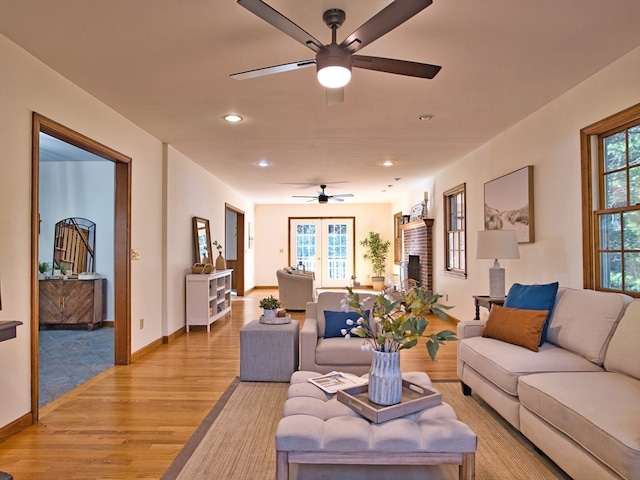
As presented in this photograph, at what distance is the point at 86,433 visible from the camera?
2.72 metres

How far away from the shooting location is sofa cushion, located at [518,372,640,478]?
1.67 metres

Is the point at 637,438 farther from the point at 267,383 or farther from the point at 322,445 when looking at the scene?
the point at 267,383

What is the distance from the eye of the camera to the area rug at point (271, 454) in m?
2.16

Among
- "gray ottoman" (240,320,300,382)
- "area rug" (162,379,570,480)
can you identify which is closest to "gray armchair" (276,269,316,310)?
"gray ottoman" (240,320,300,382)

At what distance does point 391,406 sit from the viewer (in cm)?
199

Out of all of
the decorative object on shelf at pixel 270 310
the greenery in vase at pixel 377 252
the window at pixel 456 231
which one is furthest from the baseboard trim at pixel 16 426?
the greenery in vase at pixel 377 252

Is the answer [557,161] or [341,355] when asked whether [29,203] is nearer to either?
[341,355]

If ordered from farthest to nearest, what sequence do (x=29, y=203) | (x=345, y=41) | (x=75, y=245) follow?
(x=75, y=245) → (x=29, y=203) → (x=345, y=41)

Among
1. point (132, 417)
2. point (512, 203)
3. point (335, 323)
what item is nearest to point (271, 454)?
point (132, 417)

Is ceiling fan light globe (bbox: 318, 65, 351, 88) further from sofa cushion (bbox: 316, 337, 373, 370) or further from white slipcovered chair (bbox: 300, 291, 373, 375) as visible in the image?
sofa cushion (bbox: 316, 337, 373, 370)

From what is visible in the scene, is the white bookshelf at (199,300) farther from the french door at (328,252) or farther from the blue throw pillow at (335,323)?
the french door at (328,252)

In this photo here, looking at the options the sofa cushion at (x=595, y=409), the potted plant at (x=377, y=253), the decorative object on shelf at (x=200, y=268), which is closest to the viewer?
the sofa cushion at (x=595, y=409)

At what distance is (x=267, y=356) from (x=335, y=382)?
1.39 metres

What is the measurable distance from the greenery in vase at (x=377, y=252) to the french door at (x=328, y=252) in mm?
608
